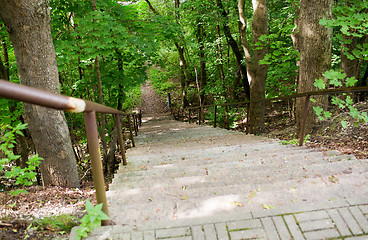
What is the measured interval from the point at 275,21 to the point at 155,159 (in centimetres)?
890

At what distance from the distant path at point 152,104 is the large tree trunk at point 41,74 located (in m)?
19.8

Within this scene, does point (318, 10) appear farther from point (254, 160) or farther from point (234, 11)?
point (234, 11)

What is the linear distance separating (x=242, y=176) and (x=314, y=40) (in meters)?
3.37

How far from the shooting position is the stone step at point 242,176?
2570 mm

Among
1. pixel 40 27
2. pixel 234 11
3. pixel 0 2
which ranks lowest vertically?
pixel 40 27

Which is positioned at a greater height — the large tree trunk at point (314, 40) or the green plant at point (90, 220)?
the large tree trunk at point (314, 40)

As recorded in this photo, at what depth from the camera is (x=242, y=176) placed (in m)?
2.75

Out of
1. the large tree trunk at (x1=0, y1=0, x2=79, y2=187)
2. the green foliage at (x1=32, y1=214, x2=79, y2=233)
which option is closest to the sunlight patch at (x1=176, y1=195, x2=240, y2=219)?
the green foliage at (x1=32, y1=214, x2=79, y2=233)

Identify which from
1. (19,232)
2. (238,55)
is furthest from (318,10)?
(238,55)

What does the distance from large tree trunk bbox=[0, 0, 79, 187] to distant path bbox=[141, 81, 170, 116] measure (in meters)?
19.8

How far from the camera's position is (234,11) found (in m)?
11.2

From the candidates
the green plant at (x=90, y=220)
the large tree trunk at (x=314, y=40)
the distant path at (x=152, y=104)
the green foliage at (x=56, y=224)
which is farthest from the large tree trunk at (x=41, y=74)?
the distant path at (x=152, y=104)

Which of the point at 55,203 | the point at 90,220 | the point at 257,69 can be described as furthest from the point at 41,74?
the point at 257,69

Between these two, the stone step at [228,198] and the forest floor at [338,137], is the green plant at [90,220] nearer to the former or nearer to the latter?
the stone step at [228,198]
